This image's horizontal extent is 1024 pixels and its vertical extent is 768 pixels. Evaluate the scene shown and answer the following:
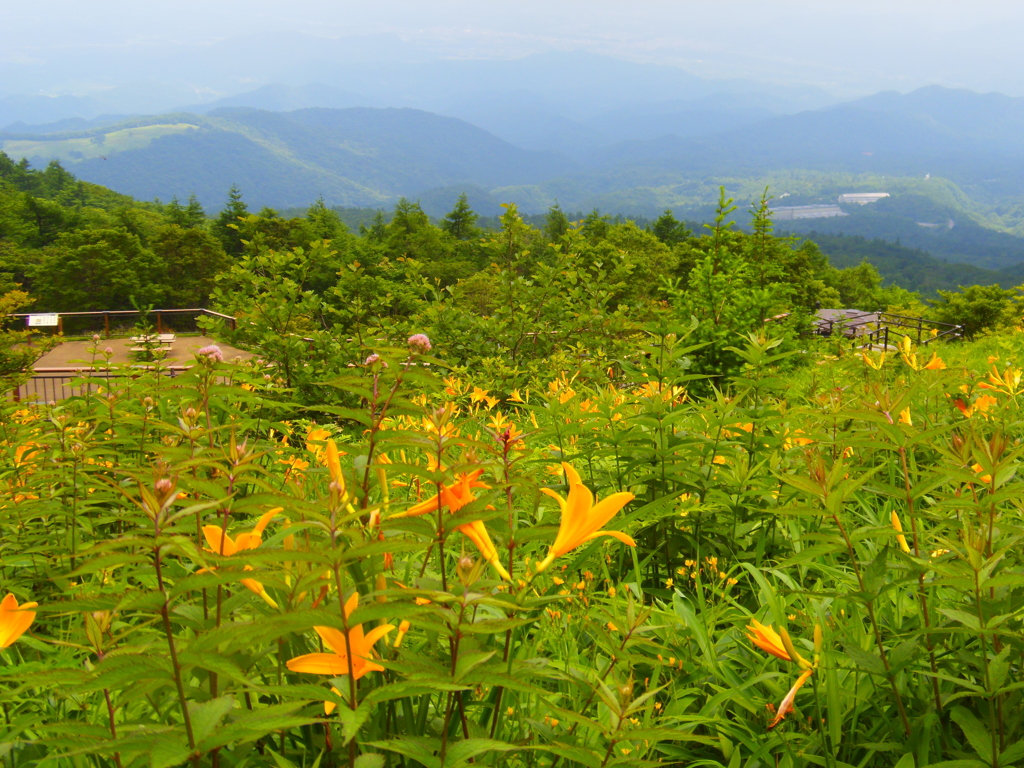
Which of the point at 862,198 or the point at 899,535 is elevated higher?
the point at 862,198

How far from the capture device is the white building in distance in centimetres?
17662

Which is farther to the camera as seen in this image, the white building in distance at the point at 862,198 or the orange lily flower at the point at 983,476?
the white building in distance at the point at 862,198

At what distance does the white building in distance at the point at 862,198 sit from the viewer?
579 ft

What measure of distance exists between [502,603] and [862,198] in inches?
8360

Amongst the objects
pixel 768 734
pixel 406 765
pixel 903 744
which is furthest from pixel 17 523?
pixel 903 744

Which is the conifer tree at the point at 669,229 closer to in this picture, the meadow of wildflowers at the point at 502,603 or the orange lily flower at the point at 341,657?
the meadow of wildflowers at the point at 502,603

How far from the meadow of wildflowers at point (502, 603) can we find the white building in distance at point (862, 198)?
20317cm

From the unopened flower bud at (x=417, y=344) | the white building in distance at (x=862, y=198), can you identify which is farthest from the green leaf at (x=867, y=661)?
the white building in distance at (x=862, y=198)

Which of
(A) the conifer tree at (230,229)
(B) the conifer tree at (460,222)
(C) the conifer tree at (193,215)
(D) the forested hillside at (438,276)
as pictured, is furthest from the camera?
(B) the conifer tree at (460,222)

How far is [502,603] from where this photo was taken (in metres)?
0.62

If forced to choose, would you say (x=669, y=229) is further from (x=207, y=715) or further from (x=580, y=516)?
(x=207, y=715)

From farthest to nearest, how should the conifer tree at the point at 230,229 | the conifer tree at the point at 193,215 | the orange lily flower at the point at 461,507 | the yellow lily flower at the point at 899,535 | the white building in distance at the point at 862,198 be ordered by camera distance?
1. the white building in distance at the point at 862,198
2. the conifer tree at the point at 193,215
3. the conifer tree at the point at 230,229
4. the yellow lily flower at the point at 899,535
5. the orange lily flower at the point at 461,507

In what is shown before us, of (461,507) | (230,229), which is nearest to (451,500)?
(461,507)

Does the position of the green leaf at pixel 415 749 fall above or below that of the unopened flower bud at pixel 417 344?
below
